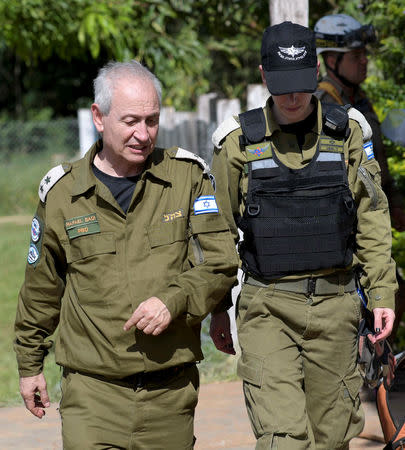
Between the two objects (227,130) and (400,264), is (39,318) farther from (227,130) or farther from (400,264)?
(400,264)

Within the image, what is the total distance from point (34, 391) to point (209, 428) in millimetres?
2091

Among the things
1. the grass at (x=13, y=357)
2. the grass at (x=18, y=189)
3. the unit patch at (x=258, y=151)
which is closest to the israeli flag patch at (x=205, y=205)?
the unit patch at (x=258, y=151)

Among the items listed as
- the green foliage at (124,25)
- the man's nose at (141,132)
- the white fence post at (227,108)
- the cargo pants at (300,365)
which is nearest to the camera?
the man's nose at (141,132)

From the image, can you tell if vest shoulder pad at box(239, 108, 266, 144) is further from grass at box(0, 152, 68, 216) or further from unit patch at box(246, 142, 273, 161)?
grass at box(0, 152, 68, 216)

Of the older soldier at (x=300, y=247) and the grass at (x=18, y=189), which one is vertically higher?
the older soldier at (x=300, y=247)

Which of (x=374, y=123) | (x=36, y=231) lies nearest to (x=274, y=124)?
(x=36, y=231)

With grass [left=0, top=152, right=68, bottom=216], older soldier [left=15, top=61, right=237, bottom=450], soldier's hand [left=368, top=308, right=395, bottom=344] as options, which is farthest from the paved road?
grass [left=0, top=152, right=68, bottom=216]

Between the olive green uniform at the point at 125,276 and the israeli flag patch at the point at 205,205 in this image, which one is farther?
the israeli flag patch at the point at 205,205

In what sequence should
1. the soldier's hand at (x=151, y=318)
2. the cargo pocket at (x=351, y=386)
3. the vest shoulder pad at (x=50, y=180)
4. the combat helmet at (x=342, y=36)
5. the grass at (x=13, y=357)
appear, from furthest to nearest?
the grass at (x=13, y=357) < the combat helmet at (x=342, y=36) < the cargo pocket at (x=351, y=386) < the vest shoulder pad at (x=50, y=180) < the soldier's hand at (x=151, y=318)

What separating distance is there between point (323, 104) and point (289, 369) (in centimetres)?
111

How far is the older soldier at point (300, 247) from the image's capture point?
3.79 metres

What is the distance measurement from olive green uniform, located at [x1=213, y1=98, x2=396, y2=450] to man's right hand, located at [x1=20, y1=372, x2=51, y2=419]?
0.83 meters

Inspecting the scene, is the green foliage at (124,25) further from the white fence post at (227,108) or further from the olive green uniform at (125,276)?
the olive green uniform at (125,276)

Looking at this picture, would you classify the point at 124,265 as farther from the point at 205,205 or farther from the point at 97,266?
the point at 205,205
